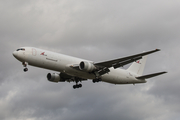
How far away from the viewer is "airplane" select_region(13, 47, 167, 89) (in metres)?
41.0

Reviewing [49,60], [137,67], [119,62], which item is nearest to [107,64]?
[119,62]

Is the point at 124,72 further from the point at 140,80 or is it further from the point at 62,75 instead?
the point at 62,75

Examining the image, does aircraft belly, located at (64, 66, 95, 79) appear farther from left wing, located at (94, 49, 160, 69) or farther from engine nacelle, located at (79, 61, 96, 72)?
left wing, located at (94, 49, 160, 69)

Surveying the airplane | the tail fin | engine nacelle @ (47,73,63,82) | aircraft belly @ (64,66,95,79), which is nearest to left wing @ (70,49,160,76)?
the airplane

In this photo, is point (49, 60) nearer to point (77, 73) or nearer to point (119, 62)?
point (77, 73)

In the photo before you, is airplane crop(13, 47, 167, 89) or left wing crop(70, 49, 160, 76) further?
left wing crop(70, 49, 160, 76)

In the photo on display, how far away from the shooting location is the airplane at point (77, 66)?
41000 mm

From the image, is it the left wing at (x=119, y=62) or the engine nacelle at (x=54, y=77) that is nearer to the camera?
the left wing at (x=119, y=62)

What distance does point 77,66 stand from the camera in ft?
142

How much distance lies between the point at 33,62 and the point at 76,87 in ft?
44.5

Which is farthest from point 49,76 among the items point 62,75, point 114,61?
point 114,61

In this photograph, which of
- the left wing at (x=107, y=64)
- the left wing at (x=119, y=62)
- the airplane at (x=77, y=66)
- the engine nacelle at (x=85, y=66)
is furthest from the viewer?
the left wing at (x=107, y=64)


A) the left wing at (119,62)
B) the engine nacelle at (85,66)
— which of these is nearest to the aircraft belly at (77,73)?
the engine nacelle at (85,66)

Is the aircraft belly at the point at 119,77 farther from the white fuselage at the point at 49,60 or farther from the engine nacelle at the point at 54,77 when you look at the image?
the engine nacelle at the point at 54,77
